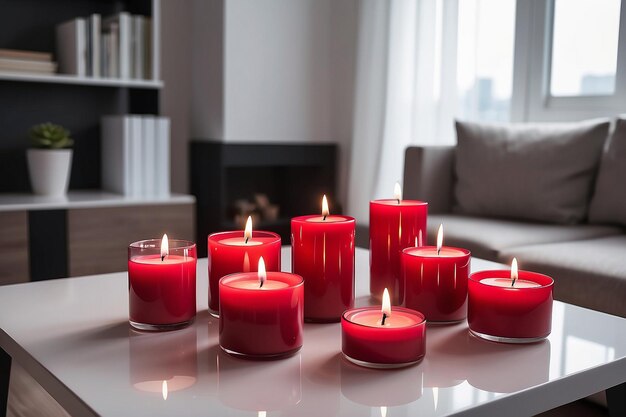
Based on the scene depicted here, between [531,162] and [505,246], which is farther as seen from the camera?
[531,162]

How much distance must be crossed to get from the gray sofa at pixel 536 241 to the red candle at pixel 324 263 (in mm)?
928

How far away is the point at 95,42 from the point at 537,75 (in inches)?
71.1

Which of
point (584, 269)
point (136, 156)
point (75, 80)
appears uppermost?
point (75, 80)

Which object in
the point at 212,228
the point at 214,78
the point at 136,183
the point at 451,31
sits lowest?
the point at 212,228

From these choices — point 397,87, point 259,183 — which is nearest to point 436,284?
point 397,87

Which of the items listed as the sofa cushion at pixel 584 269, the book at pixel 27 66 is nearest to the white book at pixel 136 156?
the book at pixel 27 66

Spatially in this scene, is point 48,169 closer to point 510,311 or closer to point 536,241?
point 536,241

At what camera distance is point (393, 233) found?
3.51 ft

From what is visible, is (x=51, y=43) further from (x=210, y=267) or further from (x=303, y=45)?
(x=210, y=267)

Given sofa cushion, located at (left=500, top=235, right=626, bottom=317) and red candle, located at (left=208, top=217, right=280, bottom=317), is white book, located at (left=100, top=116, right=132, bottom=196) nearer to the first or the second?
sofa cushion, located at (left=500, top=235, right=626, bottom=317)

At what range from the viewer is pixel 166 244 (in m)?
0.96

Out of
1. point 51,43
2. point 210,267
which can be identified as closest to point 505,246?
point 210,267

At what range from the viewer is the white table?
701mm

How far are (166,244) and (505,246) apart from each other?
52.1 inches
